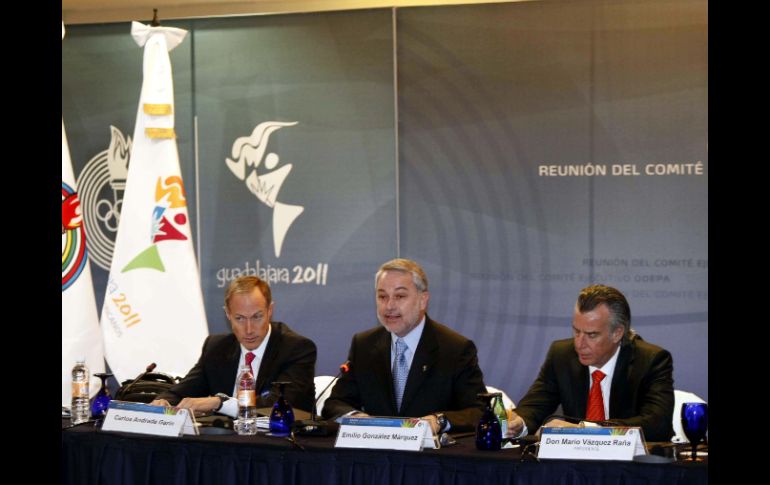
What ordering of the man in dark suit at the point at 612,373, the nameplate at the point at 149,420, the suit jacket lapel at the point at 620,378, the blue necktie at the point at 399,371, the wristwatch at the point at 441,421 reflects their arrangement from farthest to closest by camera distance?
the blue necktie at the point at 399,371
the suit jacket lapel at the point at 620,378
the man in dark suit at the point at 612,373
the nameplate at the point at 149,420
the wristwatch at the point at 441,421

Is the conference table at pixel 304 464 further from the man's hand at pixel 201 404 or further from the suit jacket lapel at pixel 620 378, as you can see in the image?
the suit jacket lapel at pixel 620 378

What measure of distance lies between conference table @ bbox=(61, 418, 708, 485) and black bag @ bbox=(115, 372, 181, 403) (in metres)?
0.41

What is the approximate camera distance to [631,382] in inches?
138

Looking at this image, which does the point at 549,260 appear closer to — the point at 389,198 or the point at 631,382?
the point at 389,198

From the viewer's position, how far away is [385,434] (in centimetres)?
300

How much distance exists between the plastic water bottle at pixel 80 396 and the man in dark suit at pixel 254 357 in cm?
35

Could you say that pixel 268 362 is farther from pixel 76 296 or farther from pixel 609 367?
pixel 76 296

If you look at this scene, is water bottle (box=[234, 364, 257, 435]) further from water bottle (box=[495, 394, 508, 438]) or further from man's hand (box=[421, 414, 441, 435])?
water bottle (box=[495, 394, 508, 438])

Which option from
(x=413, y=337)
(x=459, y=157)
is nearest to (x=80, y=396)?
(x=413, y=337)

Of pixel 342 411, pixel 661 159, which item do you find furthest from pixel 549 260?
pixel 342 411

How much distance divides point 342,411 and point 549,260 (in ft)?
8.53

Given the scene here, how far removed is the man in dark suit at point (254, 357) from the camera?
4.02 meters

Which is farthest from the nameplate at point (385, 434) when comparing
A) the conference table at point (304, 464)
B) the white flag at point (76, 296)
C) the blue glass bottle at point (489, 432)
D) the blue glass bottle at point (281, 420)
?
the white flag at point (76, 296)

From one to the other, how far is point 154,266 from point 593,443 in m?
3.69
